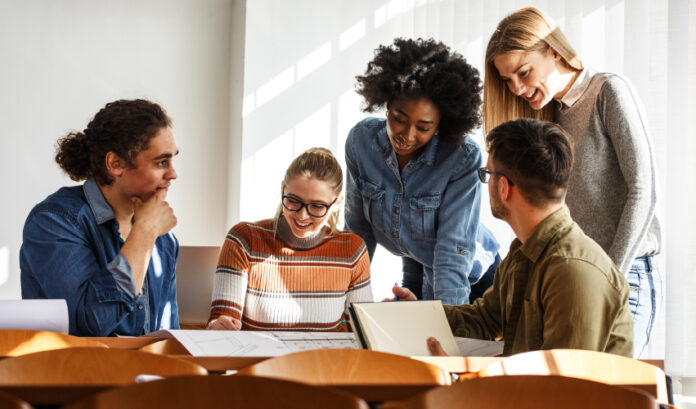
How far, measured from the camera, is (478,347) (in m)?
1.65

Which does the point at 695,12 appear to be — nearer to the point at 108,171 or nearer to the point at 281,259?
the point at 281,259

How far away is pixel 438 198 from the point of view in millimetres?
2250

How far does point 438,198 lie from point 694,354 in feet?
4.83

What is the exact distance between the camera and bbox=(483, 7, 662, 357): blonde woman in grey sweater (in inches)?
75.9

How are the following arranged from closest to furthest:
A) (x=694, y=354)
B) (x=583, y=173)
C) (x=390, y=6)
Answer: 1. (x=583, y=173)
2. (x=694, y=354)
3. (x=390, y=6)

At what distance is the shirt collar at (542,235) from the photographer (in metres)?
1.61

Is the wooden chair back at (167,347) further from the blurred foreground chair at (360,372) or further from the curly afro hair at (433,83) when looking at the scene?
the curly afro hair at (433,83)

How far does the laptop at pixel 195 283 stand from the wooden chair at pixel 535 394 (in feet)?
5.33

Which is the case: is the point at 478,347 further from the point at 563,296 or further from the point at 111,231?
the point at 111,231

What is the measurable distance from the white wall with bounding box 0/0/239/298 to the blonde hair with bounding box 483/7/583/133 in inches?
91.2

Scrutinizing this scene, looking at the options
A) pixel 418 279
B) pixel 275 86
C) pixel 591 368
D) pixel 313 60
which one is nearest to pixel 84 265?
pixel 418 279

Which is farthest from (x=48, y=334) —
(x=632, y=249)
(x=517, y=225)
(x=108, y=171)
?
(x=632, y=249)

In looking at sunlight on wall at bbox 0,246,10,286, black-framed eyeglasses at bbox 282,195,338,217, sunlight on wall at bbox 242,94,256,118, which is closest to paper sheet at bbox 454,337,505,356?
black-framed eyeglasses at bbox 282,195,338,217

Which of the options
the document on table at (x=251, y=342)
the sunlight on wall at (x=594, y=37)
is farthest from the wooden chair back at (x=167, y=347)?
the sunlight on wall at (x=594, y=37)
